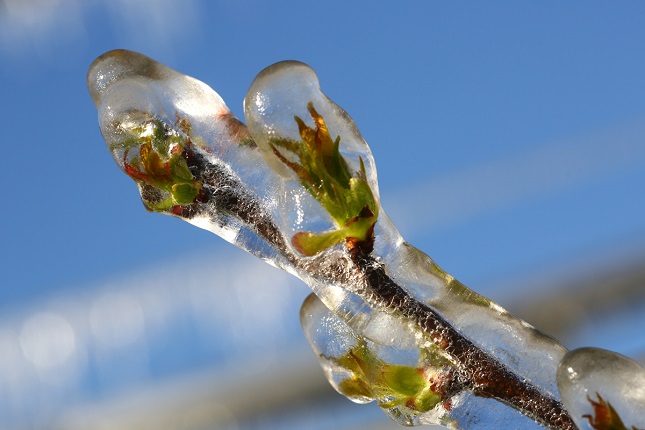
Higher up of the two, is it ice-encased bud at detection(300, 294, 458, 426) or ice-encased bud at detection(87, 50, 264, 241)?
ice-encased bud at detection(87, 50, 264, 241)

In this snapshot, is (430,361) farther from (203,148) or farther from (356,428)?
(356,428)

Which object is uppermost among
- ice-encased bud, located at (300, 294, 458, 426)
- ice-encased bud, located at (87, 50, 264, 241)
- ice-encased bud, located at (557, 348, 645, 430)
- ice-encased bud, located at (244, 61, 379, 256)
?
ice-encased bud, located at (87, 50, 264, 241)

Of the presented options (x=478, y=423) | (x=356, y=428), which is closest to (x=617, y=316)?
(x=356, y=428)

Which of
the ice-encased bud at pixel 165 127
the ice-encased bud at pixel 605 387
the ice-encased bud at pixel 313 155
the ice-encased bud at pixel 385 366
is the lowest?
the ice-encased bud at pixel 605 387

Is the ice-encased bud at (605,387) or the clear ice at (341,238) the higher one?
the clear ice at (341,238)
